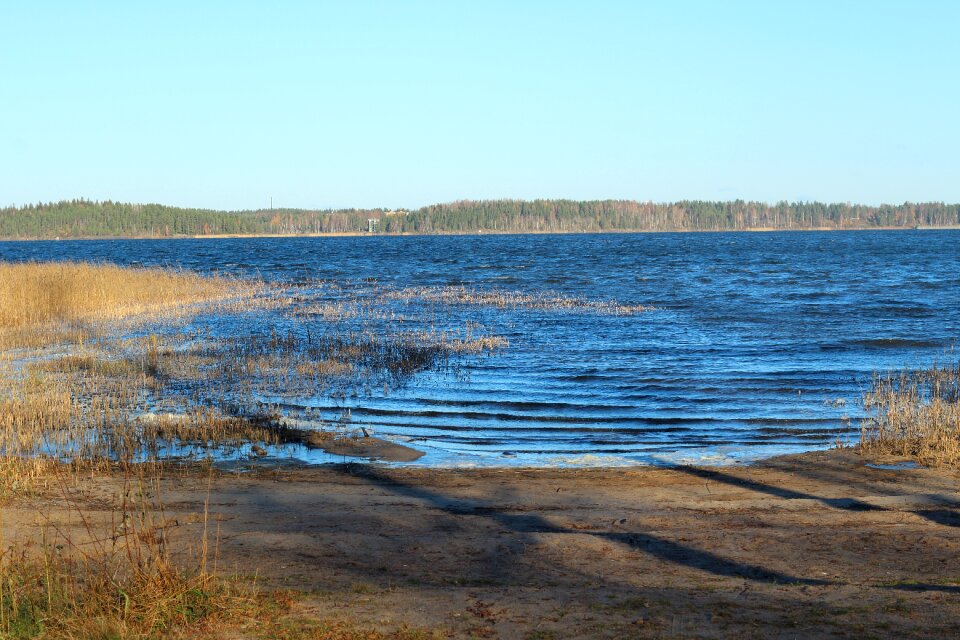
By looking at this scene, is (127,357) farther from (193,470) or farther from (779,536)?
(779,536)

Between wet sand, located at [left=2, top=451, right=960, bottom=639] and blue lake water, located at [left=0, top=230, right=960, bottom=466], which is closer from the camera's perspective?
wet sand, located at [left=2, top=451, right=960, bottom=639]

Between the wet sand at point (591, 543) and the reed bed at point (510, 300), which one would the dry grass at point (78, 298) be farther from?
the wet sand at point (591, 543)

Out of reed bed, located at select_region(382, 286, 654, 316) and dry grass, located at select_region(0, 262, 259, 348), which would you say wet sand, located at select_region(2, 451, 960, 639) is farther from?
reed bed, located at select_region(382, 286, 654, 316)

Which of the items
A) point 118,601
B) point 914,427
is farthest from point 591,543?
point 914,427

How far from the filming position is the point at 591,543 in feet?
26.5

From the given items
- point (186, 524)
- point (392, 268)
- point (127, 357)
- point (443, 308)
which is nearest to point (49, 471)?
point (186, 524)

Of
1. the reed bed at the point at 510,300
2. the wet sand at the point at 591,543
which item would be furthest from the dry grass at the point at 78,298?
the wet sand at the point at 591,543

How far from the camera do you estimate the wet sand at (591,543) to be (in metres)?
6.15

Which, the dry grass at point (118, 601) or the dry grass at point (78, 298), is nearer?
the dry grass at point (118, 601)

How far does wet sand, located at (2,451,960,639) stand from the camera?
615 centimetres

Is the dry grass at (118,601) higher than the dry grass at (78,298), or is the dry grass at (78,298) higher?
the dry grass at (78,298)

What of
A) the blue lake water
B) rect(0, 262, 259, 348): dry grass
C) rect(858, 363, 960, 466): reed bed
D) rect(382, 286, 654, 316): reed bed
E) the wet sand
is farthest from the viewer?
rect(382, 286, 654, 316): reed bed

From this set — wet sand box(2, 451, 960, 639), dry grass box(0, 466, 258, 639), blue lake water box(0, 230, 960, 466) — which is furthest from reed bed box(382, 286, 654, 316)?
dry grass box(0, 466, 258, 639)

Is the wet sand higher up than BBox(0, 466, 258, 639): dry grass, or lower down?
lower down
